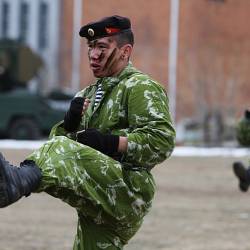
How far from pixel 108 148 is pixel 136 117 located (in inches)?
8.6

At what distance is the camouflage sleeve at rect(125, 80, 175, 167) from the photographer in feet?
12.5

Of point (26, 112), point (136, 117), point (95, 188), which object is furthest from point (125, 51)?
point (26, 112)

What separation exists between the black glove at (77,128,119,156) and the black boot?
33 centimetres

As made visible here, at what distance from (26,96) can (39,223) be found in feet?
56.5

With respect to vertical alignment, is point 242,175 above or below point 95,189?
below

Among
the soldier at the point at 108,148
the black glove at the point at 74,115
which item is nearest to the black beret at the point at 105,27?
the soldier at the point at 108,148

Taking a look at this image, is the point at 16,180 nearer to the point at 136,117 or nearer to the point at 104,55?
the point at 136,117

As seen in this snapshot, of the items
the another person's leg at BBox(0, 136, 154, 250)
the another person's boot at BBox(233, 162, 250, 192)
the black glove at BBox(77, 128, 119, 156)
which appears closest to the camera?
the another person's leg at BBox(0, 136, 154, 250)

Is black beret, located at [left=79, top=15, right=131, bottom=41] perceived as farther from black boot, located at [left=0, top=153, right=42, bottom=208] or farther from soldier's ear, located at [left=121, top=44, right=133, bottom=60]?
black boot, located at [left=0, top=153, right=42, bottom=208]

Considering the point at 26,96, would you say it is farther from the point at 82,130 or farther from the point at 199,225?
the point at 82,130

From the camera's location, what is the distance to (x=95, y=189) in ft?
12.4

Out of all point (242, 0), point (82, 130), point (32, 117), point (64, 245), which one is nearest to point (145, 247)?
point (64, 245)

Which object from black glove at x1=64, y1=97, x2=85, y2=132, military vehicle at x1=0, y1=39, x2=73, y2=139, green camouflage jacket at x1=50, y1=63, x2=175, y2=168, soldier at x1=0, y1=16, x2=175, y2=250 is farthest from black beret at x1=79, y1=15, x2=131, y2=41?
military vehicle at x1=0, y1=39, x2=73, y2=139

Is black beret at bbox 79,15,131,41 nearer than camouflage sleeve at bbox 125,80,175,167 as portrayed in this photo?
No
